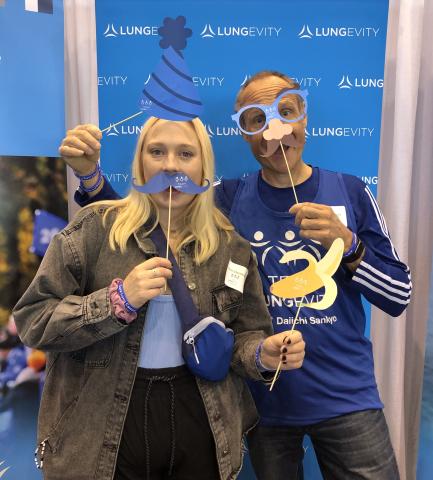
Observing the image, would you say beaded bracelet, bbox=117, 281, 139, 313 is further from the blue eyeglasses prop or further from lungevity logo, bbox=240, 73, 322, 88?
lungevity logo, bbox=240, 73, 322, 88

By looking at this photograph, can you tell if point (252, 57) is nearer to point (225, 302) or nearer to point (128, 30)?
point (128, 30)

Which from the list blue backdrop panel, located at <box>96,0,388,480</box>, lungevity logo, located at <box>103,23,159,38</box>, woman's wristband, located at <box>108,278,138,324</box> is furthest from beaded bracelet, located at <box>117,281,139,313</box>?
lungevity logo, located at <box>103,23,159,38</box>

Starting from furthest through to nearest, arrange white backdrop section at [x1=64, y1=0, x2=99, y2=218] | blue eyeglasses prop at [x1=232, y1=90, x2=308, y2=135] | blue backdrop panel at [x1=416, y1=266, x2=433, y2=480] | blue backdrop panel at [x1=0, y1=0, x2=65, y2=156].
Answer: blue backdrop panel at [x1=416, y1=266, x2=433, y2=480], white backdrop section at [x1=64, y1=0, x2=99, y2=218], blue backdrop panel at [x1=0, y1=0, x2=65, y2=156], blue eyeglasses prop at [x1=232, y1=90, x2=308, y2=135]

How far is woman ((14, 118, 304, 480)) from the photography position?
113cm

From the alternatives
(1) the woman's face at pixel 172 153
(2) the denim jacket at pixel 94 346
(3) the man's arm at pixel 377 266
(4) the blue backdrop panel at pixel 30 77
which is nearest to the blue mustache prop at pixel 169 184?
(1) the woman's face at pixel 172 153

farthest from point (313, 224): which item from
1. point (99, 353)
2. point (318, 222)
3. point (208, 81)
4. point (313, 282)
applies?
point (208, 81)

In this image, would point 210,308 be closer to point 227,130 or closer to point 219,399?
point 219,399

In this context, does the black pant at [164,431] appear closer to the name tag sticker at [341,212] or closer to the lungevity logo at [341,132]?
the name tag sticker at [341,212]

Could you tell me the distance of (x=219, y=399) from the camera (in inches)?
48.5

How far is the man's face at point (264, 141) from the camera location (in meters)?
1.46

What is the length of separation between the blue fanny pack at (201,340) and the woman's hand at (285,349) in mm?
107

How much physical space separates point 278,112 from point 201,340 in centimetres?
74

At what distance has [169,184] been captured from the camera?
121 centimetres

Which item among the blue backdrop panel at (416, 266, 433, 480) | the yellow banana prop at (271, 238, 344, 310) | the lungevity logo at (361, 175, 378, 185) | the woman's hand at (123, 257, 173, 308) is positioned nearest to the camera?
the woman's hand at (123, 257, 173, 308)
